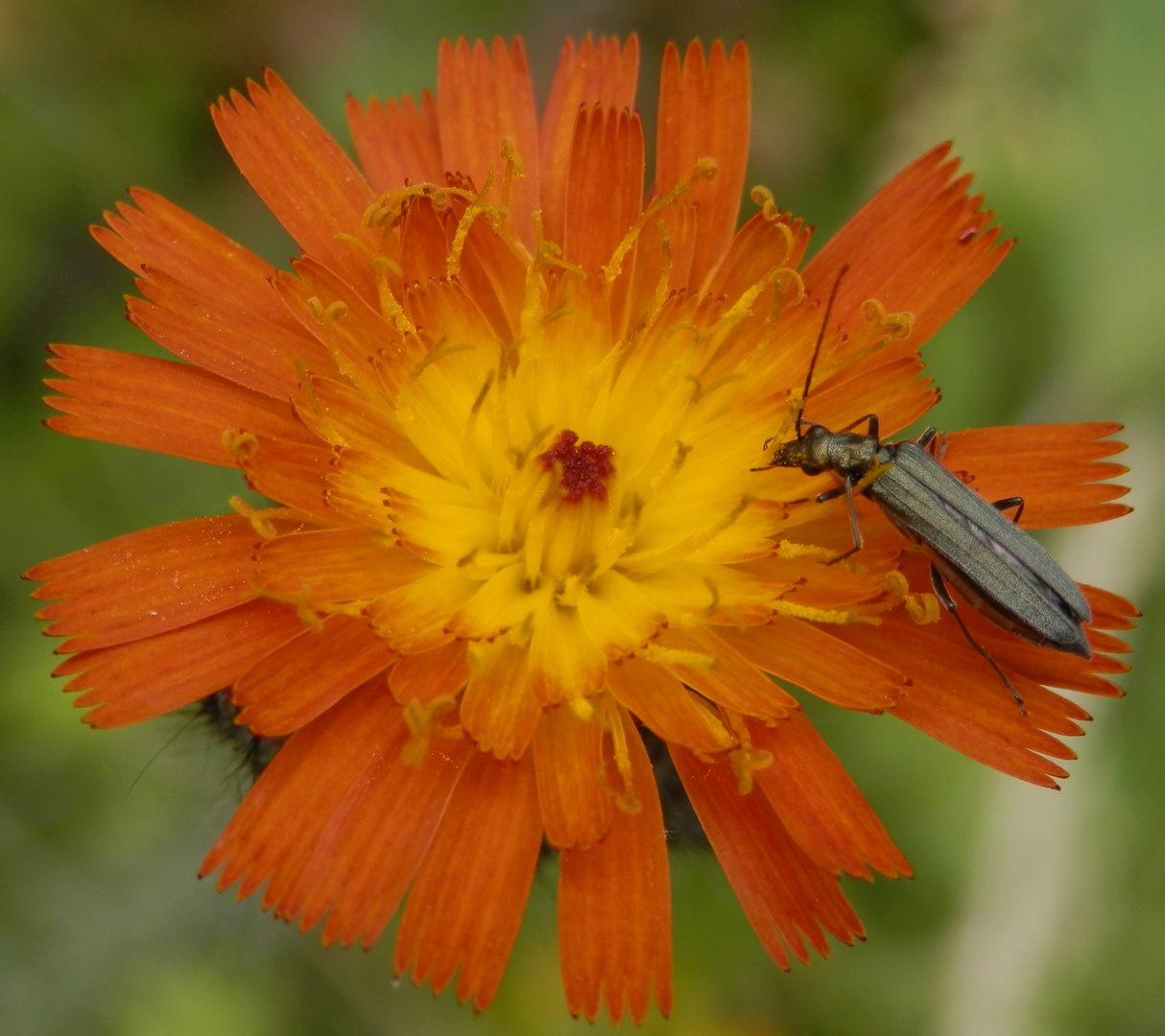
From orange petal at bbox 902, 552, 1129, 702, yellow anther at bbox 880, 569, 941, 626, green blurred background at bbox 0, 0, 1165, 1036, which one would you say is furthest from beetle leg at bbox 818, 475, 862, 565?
green blurred background at bbox 0, 0, 1165, 1036

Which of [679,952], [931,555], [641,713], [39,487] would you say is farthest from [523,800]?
[39,487]

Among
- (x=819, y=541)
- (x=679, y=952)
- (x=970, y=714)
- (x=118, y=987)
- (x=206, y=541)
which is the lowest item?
(x=118, y=987)

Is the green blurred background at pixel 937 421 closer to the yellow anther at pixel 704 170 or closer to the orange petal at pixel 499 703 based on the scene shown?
the orange petal at pixel 499 703

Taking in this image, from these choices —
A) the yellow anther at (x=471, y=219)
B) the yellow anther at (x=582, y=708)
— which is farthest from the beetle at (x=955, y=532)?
the yellow anther at (x=471, y=219)

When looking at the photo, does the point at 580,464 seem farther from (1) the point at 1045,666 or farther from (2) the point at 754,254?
(1) the point at 1045,666

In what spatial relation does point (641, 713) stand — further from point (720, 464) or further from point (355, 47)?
point (355, 47)

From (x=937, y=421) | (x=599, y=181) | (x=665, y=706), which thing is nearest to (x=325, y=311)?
(x=599, y=181)

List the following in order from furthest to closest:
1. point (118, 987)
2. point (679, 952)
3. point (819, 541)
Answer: point (679, 952) → point (118, 987) → point (819, 541)
